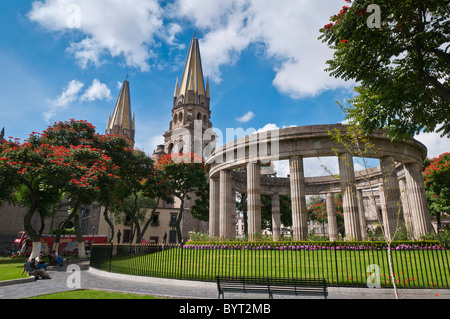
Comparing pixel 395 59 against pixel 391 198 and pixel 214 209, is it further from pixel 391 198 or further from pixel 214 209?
pixel 214 209

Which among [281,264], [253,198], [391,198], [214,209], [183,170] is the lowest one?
[281,264]

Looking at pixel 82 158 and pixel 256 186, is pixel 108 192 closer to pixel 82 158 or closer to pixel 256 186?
pixel 82 158

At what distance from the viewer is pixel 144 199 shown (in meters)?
45.5

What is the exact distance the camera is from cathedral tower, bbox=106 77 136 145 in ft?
271

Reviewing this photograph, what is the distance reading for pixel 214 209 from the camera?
26609mm

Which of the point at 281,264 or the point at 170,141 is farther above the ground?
the point at 170,141

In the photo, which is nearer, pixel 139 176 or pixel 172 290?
pixel 172 290

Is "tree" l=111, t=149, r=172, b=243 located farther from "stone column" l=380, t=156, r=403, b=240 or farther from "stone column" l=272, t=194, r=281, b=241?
"stone column" l=380, t=156, r=403, b=240

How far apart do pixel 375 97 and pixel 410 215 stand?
18.6m

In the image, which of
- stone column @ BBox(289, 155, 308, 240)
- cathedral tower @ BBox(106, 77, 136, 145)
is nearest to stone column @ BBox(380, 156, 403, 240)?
stone column @ BBox(289, 155, 308, 240)

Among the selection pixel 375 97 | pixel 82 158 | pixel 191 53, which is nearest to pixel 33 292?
pixel 82 158

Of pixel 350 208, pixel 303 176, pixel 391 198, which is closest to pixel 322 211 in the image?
pixel 391 198

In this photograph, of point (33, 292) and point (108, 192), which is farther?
point (108, 192)

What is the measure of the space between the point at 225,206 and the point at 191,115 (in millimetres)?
45510
